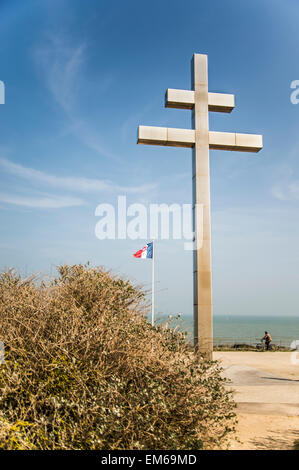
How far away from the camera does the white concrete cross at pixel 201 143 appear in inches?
416

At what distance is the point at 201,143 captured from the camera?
11.2m

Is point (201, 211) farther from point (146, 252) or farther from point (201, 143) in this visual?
point (146, 252)

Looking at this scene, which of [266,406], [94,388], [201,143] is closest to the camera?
[94,388]

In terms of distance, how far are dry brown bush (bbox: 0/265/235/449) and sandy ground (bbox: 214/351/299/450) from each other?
80 cm

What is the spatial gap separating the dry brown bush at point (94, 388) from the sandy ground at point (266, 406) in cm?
80

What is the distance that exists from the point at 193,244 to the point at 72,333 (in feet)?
20.7

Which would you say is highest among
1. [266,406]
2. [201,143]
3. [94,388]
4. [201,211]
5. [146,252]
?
[201,143]

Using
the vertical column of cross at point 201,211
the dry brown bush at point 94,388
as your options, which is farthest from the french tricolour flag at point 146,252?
the dry brown bush at point 94,388

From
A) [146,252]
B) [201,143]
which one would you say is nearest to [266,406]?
[201,143]

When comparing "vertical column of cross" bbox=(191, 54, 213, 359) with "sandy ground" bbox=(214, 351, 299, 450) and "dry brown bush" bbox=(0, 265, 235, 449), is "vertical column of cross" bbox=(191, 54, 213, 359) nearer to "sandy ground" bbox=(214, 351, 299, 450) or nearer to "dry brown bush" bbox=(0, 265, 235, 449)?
"sandy ground" bbox=(214, 351, 299, 450)

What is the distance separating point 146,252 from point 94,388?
421 inches

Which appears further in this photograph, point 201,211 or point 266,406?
point 201,211

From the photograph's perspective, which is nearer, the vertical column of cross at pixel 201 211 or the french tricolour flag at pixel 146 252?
the vertical column of cross at pixel 201 211

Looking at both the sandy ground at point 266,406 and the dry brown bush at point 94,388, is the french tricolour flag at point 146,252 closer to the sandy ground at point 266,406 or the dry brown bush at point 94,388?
the sandy ground at point 266,406
